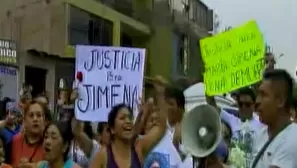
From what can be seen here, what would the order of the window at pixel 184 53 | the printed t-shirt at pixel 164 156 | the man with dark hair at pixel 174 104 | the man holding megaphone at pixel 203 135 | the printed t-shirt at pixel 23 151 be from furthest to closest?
1. the window at pixel 184 53
2. the man with dark hair at pixel 174 104
3. the printed t-shirt at pixel 164 156
4. the printed t-shirt at pixel 23 151
5. the man holding megaphone at pixel 203 135

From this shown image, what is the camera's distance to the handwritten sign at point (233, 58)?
895cm

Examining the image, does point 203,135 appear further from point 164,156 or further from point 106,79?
point 106,79

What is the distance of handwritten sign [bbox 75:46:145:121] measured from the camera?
8383 mm

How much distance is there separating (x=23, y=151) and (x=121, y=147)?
832 millimetres

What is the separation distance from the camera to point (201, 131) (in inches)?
222

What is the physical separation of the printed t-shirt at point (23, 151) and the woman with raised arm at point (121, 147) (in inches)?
20.3

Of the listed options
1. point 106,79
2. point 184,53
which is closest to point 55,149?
point 106,79

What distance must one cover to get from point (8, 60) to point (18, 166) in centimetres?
1540

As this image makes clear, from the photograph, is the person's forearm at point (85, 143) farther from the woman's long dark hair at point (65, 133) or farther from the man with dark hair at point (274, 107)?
the man with dark hair at point (274, 107)

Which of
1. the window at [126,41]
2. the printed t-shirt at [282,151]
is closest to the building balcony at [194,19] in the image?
the window at [126,41]

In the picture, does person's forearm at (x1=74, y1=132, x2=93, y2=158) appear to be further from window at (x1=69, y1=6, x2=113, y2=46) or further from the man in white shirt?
window at (x1=69, y1=6, x2=113, y2=46)

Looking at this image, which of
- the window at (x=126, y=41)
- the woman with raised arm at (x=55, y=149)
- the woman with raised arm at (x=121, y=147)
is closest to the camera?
the woman with raised arm at (x=55, y=149)

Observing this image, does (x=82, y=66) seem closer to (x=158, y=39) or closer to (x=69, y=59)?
(x=69, y=59)

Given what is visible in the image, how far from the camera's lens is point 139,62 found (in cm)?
873
